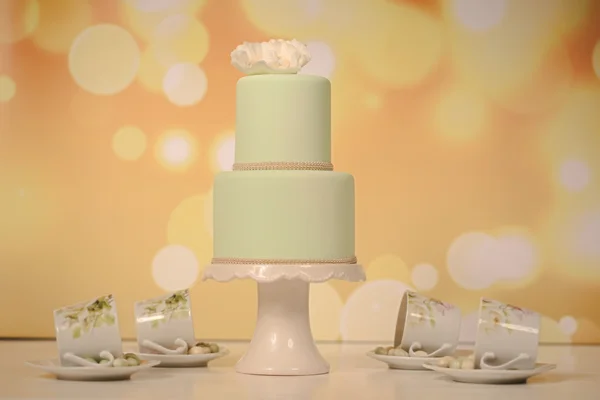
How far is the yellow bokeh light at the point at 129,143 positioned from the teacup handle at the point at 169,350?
3.57 feet

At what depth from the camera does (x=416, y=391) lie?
1917mm

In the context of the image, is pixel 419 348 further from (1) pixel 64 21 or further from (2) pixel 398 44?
(1) pixel 64 21

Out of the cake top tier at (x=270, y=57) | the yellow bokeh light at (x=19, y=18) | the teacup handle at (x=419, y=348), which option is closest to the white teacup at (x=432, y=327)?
the teacup handle at (x=419, y=348)

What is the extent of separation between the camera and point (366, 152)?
332 cm

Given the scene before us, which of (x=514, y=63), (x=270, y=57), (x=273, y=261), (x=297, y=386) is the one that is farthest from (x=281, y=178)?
(x=514, y=63)

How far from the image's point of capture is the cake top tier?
219 centimetres

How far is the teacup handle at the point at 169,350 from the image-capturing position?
7.68 ft

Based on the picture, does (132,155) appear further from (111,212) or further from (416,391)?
(416,391)

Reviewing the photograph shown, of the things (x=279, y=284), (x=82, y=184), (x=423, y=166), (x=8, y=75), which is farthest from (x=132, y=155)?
(x=279, y=284)

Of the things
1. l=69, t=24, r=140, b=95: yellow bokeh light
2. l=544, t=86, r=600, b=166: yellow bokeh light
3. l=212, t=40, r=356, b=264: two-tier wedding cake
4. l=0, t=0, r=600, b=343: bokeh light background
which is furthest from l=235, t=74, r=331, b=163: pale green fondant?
l=544, t=86, r=600, b=166: yellow bokeh light

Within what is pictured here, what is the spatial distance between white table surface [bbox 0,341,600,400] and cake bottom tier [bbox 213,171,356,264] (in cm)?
25

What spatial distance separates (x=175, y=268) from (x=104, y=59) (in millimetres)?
698

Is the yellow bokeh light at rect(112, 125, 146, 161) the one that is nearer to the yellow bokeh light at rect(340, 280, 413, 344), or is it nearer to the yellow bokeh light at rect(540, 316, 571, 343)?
the yellow bokeh light at rect(340, 280, 413, 344)

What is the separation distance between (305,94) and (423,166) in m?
1.24
